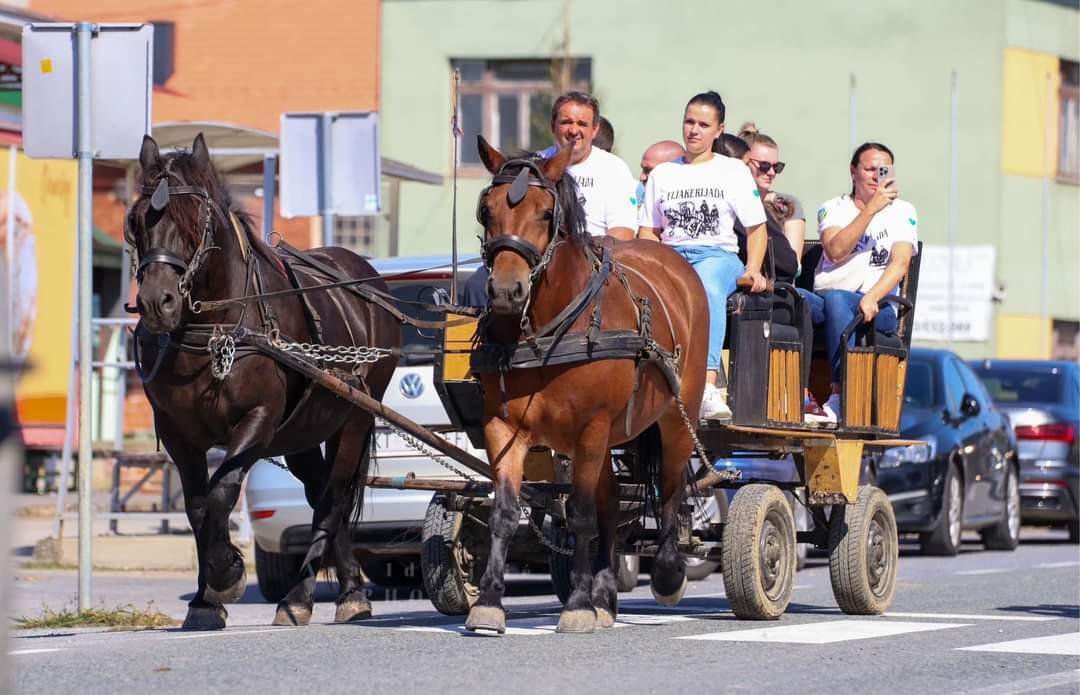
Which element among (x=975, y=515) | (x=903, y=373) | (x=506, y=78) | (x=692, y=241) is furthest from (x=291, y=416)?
(x=506, y=78)

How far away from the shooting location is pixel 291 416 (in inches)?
413

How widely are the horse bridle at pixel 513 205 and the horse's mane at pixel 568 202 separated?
0.09 feet

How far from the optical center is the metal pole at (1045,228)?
36844 millimetres

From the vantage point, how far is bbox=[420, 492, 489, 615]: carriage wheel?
35.6 ft

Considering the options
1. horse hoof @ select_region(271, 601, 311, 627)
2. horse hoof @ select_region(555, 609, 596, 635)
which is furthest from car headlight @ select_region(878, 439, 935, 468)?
horse hoof @ select_region(555, 609, 596, 635)

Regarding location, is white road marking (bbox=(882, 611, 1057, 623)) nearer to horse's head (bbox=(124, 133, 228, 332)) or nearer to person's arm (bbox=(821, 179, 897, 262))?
person's arm (bbox=(821, 179, 897, 262))

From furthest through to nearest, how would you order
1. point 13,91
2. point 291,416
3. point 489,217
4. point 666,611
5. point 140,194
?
point 13,91
point 666,611
point 291,416
point 140,194
point 489,217

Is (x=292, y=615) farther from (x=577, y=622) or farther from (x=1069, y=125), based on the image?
(x=1069, y=125)

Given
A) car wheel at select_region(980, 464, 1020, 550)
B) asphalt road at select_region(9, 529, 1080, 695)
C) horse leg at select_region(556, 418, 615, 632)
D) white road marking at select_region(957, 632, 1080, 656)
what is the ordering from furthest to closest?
car wheel at select_region(980, 464, 1020, 550)
horse leg at select_region(556, 418, 615, 632)
white road marking at select_region(957, 632, 1080, 656)
asphalt road at select_region(9, 529, 1080, 695)

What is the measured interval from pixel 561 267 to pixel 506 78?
27853 mm

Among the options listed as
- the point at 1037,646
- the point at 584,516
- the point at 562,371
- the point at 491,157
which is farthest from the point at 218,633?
the point at 1037,646

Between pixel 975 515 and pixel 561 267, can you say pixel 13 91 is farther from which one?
pixel 561 267

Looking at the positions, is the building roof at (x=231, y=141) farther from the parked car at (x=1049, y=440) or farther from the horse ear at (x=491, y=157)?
the horse ear at (x=491, y=157)

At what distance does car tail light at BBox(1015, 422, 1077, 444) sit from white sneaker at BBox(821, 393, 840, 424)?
423 inches
